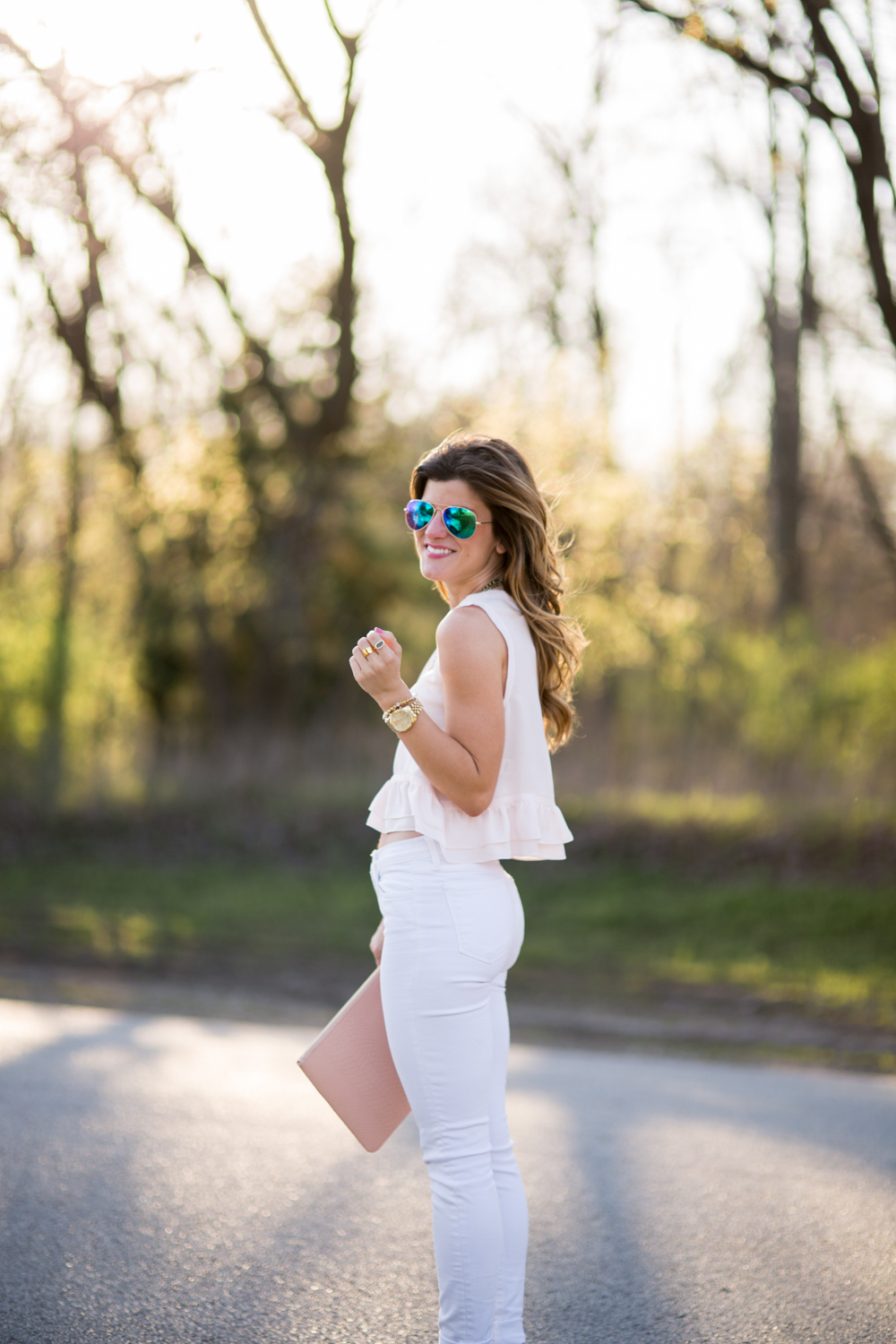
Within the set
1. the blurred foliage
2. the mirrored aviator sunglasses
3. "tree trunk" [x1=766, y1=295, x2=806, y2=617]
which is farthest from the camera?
"tree trunk" [x1=766, y1=295, x2=806, y2=617]

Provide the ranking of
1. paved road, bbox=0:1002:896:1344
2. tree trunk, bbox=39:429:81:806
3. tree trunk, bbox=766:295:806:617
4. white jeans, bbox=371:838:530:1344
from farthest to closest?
tree trunk, bbox=766:295:806:617
tree trunk, bbox=39:429:81:806
paved road, bbox=0:1002:896:1344
white jeans, bbox=371:838:530:1344

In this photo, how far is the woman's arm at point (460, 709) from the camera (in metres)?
2.46

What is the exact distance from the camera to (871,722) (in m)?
12.9

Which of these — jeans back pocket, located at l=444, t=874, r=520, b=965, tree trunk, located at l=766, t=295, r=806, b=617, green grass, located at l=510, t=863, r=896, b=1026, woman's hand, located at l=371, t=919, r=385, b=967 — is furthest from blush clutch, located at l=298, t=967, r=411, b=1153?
tree trunk, located at l=766, t=295, r=806, b=617

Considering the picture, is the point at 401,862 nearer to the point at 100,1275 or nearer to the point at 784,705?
the point at 100,1275

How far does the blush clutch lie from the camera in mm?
2693

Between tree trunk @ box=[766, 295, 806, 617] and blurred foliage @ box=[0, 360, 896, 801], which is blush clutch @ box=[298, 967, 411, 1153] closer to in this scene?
blurred foliage @ box=[0, 360, 896, 801]

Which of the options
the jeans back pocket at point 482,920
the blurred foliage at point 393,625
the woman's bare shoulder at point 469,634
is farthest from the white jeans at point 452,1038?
the blurred foliage at point 393,625

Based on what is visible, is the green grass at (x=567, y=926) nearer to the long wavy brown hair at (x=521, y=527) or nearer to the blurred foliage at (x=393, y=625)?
the blurred foliage at (x=393, y=625)

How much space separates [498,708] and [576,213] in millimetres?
18943

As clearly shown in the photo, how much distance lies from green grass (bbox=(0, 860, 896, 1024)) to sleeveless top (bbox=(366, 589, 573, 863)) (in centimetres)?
585

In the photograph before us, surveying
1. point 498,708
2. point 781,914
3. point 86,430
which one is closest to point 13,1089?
point 498,708

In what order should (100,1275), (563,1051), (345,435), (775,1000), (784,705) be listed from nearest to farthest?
(100,1275) → (563,1051) → (775,1000) → (784,705) → (345,435)

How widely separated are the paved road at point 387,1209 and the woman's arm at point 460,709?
4.61ft
